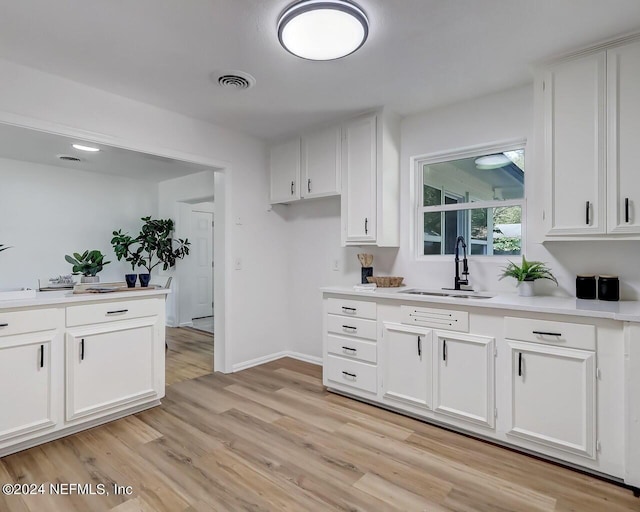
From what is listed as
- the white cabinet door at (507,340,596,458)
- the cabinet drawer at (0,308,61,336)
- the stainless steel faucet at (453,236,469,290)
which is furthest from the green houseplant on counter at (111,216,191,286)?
the white cabinet door at (507,340,596,458)

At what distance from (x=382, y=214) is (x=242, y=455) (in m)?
2.07

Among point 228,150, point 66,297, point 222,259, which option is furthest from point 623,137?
point 66,297

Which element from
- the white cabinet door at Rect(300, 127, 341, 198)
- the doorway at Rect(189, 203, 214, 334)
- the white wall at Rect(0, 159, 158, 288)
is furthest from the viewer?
the doorway at Rect(189, 203, 214, 334)

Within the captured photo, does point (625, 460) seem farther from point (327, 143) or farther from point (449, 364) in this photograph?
point (327, 143)

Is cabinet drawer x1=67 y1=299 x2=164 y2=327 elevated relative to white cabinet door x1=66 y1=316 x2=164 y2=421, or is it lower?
elevated

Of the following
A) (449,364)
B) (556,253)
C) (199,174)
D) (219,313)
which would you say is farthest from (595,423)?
(199,174)

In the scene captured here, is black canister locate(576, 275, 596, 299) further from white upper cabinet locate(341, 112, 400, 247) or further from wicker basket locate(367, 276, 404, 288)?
white upper cabinet locate(341, 112, 400, 247)

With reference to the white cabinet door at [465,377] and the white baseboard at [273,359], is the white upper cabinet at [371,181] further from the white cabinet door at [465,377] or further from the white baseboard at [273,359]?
the white baseboard at [273,359]

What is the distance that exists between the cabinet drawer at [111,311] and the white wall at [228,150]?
912mm

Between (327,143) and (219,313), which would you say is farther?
(219,313)

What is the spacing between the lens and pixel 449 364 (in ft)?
7.98

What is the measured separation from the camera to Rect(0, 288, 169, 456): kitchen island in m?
2.17

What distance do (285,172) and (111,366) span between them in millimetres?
2354

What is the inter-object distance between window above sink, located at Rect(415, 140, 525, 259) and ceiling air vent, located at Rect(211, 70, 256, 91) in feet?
5.25
